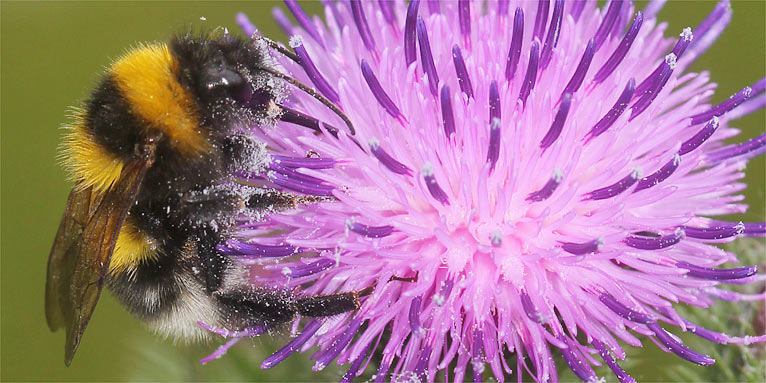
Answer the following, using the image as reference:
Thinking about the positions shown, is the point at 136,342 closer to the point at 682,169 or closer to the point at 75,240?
the point at 75,240

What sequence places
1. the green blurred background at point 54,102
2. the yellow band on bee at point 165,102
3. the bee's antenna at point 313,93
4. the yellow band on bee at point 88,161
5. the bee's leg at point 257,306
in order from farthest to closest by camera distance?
1. the green blurred background at point 54,102
2. the bee's leg at point 257,306
3. the bee's antenna at point 313,93
4. the yellow band on bee at point 88,161
5. the yellow band on bee at point 165,102

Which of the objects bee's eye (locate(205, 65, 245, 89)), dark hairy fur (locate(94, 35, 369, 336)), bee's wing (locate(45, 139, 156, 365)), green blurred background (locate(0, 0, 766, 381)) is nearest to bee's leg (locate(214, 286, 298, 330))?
dark hairy fur (locate(94, 35, 369, 336))

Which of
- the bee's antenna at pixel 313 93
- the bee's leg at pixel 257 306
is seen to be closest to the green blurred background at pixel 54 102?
the bee's antenna at pixel 313 93

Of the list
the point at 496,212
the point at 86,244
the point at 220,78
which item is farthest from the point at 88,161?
the point at 496,212

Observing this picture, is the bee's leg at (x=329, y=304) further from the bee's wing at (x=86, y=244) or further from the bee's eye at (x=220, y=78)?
the bee's eye at (x=220, y=78)

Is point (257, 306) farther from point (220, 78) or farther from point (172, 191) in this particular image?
point (220, 78)

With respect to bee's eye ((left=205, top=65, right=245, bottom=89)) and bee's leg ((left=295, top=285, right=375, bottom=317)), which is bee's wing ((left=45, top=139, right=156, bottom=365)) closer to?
bee's eye ((left=205, top=65, right=245, bottom=89))
